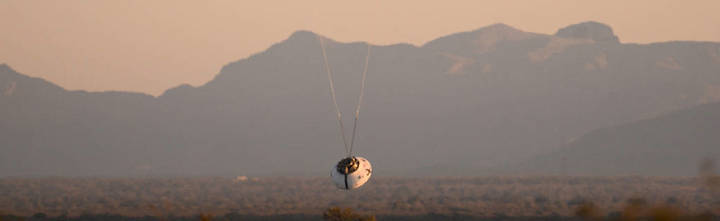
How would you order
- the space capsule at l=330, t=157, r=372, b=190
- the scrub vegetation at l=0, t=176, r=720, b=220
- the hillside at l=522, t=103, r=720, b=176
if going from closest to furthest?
the space capsule at l=330, t=157, r=372, b=190
the scrub vegetation at l=0, t=176, r=720, b=220
the hillside at l=522, t=103, r=720, b=176

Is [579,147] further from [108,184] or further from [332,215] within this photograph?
[332,215]

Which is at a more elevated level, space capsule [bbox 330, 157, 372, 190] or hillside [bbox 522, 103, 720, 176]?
hillside [bbox 522, 103, 720, 176]

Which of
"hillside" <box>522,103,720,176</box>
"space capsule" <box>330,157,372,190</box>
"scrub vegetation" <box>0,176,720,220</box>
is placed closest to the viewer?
"space capsule" <box>330,157,372,190</box>

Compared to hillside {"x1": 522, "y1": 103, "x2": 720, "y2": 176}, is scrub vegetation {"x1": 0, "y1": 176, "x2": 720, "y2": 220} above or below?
below

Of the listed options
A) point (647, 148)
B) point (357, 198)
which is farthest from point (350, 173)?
point (647, 148)

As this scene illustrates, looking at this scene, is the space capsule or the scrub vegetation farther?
the scrub vegetation

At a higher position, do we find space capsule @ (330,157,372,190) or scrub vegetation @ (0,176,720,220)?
scrub vegetation @ (0,176,720,220)

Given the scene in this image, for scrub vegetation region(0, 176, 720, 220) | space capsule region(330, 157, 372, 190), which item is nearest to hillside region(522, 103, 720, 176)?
scrub vegetation region(0, 176, 720, 220)

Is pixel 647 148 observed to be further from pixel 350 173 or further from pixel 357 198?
pixel 350 173

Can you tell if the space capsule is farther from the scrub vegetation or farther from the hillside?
the hillside

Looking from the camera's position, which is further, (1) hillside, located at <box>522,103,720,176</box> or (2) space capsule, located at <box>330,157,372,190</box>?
(1) hillside, located at <box>522,103,720,176</box>

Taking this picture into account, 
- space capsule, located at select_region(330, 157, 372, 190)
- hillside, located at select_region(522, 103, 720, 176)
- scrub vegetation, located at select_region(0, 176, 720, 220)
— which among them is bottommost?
space capsule, located at select_region(330, 157, 372, 190)

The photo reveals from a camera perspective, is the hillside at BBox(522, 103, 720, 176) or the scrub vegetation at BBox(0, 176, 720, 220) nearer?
the scrub vegetation at BBox(0, 176, 720, 220)

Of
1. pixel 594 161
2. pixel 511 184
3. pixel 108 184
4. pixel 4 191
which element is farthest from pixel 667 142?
pixel 4 191
